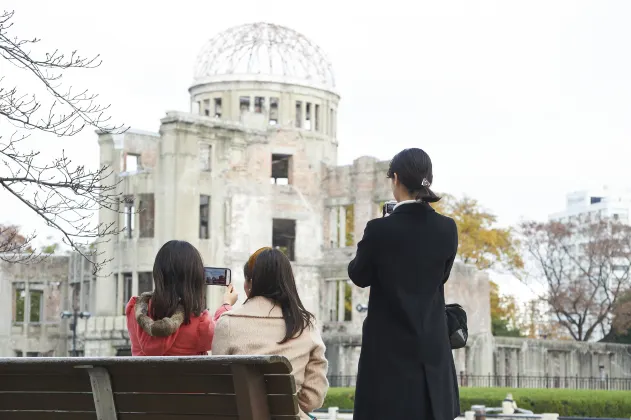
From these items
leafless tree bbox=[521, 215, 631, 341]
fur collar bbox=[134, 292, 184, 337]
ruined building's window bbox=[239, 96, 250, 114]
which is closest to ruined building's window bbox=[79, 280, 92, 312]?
ruined building's window bbox=[239, 96, 250, 114]

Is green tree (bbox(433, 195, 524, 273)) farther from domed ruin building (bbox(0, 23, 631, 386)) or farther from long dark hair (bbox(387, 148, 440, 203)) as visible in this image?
long dark hair (bbox(387, 148, 440, 203))

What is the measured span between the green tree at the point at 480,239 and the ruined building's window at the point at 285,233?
1126 cm

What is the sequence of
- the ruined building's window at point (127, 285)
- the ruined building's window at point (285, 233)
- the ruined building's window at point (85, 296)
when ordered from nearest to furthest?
the ruined building's window at point (127, 285) → the ruined building's window at point (85, 296) → the ruined building's window at point (285, 233)

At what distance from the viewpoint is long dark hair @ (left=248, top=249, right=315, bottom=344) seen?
6473mm

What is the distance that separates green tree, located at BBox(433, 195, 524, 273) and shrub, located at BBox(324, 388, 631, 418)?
29200 millimetres

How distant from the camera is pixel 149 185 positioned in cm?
4625

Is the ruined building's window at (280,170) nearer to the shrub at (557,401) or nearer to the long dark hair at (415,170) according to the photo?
the shrub at (557,401)

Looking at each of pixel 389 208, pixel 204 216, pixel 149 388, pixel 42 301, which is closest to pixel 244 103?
pixel 204 216

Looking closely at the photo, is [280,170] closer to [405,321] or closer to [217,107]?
[217,107]

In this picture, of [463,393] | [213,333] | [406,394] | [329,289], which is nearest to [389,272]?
[406,394]

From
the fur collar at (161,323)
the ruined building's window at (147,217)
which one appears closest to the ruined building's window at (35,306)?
the ruined building's window at (147,217)

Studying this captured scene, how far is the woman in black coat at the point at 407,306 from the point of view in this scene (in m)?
6.21

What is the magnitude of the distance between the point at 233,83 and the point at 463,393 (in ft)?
79.3

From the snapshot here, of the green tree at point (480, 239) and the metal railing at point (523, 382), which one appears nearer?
the metal railing at point (523, 382)
